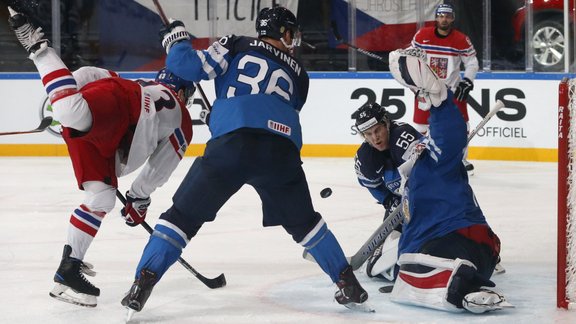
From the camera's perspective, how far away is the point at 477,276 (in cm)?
339

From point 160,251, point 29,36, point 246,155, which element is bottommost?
point 160,251

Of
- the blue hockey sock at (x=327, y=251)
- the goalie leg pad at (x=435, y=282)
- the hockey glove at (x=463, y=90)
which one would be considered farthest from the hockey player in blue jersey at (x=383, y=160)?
the hockey glove at (x=463, y=90)

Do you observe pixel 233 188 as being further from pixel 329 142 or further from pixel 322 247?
pixel 329 142

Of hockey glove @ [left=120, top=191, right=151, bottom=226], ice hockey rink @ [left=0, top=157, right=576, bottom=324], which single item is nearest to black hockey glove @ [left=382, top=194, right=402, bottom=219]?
ice hockey rink @ [left=0, top=157, right=576, bottom=324]

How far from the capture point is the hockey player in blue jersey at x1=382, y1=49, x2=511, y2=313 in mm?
3355

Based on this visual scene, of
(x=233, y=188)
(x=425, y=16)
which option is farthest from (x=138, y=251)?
(x=425, y=16)

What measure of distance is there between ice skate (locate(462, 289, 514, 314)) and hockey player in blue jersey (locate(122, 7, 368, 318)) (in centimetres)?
32

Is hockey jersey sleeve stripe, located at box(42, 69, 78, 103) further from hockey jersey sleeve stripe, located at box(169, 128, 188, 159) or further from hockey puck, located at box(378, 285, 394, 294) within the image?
hockey puck, located at box(378, 285, 394, 294)

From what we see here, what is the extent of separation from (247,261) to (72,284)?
1.02 metres

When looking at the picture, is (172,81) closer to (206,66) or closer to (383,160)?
(206,66)

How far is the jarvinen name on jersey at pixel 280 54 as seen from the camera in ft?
11.3

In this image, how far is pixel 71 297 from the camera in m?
3.55

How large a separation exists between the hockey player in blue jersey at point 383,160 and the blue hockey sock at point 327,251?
407 millimetres

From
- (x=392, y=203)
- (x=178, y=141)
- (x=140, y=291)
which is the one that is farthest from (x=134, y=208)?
(x=392, y=203)
